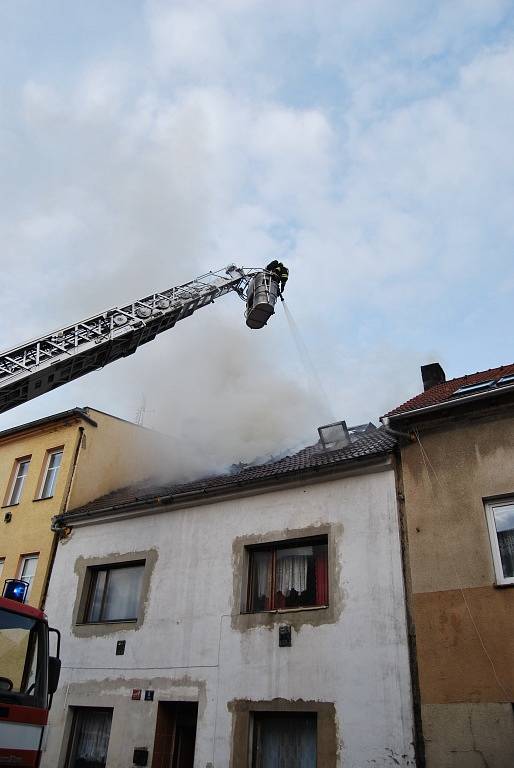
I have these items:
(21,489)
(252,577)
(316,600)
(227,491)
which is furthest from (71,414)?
(316,600)

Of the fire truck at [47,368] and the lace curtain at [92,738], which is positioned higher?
the fire truck at [47,368]

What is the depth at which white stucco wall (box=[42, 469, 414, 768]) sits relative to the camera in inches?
357

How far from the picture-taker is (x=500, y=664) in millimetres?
8203

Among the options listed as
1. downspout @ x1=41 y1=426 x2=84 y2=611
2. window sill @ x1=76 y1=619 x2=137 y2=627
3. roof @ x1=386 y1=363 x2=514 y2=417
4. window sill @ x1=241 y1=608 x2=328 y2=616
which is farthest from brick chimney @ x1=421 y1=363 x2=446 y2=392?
downspout @ x1=41 y1=426 x2=84 y2=611

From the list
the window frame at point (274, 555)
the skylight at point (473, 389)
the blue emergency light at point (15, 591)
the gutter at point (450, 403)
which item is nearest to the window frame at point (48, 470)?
the window frame at point (274, 555)

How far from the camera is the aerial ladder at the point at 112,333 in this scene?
9.30 meters

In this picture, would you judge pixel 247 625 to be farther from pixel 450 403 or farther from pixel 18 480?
pixel 18 480

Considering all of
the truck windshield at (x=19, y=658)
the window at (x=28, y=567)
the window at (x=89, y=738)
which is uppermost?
the window at (x=28, y=567)

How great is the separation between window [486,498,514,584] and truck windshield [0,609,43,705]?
6216 millimetres

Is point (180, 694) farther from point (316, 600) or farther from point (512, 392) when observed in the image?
point (512, 392)

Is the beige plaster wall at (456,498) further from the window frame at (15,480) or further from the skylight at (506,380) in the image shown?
the window frame at (15,480)

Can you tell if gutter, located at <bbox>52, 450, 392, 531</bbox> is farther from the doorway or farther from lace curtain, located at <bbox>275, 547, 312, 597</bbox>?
the doorway

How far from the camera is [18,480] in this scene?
17.2m

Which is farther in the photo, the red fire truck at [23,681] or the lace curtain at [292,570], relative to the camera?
the lace curtain at [292,570]
